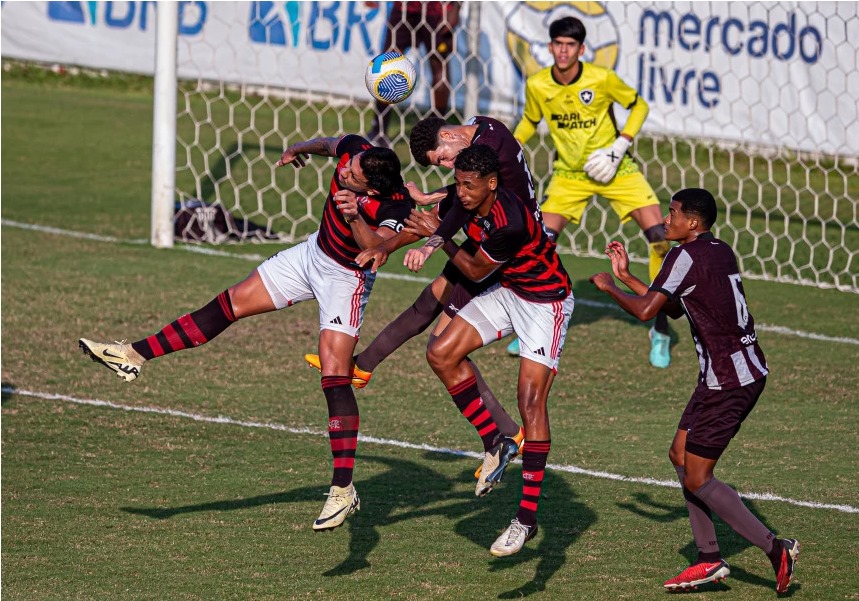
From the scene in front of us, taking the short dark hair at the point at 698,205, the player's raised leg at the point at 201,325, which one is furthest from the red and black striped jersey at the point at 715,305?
the player's raised leg at the point at 201,325

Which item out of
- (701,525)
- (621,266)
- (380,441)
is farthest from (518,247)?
(380,441)

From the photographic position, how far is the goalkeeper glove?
1039 cm

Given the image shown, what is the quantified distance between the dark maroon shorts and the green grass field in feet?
14.4

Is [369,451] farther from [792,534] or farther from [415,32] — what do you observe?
[415,32]

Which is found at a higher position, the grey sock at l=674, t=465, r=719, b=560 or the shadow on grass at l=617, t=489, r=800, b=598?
the grey sock at l=674, t=465, r=719, b=560

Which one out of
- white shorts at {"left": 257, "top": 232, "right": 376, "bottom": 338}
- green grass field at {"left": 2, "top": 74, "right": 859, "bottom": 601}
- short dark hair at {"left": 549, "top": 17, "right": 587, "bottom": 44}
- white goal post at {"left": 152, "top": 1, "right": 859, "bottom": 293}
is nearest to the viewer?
green grass field at {"left": 2, "top": 74, "right": 859, "bottom": 601}

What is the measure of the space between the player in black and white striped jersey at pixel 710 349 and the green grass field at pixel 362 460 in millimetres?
302

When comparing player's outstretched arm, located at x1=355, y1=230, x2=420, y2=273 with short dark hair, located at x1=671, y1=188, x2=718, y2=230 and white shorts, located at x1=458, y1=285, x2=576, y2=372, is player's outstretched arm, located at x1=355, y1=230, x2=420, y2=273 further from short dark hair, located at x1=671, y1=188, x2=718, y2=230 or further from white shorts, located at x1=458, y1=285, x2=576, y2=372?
short dark hair, located at x1=671, y1=188, x2=718, y2=230

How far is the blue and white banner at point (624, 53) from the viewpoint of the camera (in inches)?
591

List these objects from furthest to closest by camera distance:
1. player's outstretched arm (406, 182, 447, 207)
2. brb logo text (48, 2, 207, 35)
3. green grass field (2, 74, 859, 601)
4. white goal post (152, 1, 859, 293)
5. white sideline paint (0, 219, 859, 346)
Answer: brb logo text (48, 2, 207, 35)
white goal post (152, 1, 859, 293)
white sideline paint (0, 219, 859, 346)
player's outstretched arm (406, 182, 447, 207)
green grass field (2, 74, 859, 601)

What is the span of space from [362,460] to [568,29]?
4064mm

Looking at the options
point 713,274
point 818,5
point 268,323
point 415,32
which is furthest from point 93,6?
point 713,274

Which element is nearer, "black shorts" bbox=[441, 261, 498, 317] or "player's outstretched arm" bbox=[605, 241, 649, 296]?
"player's outstretched arm" bbox=[605, 241, 649, 296]

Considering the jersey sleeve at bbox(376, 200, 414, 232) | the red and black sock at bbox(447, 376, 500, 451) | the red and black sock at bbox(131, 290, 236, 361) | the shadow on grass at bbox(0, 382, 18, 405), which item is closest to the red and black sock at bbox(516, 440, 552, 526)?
the red and black sock at bbox(447, 376, 500, 451)
